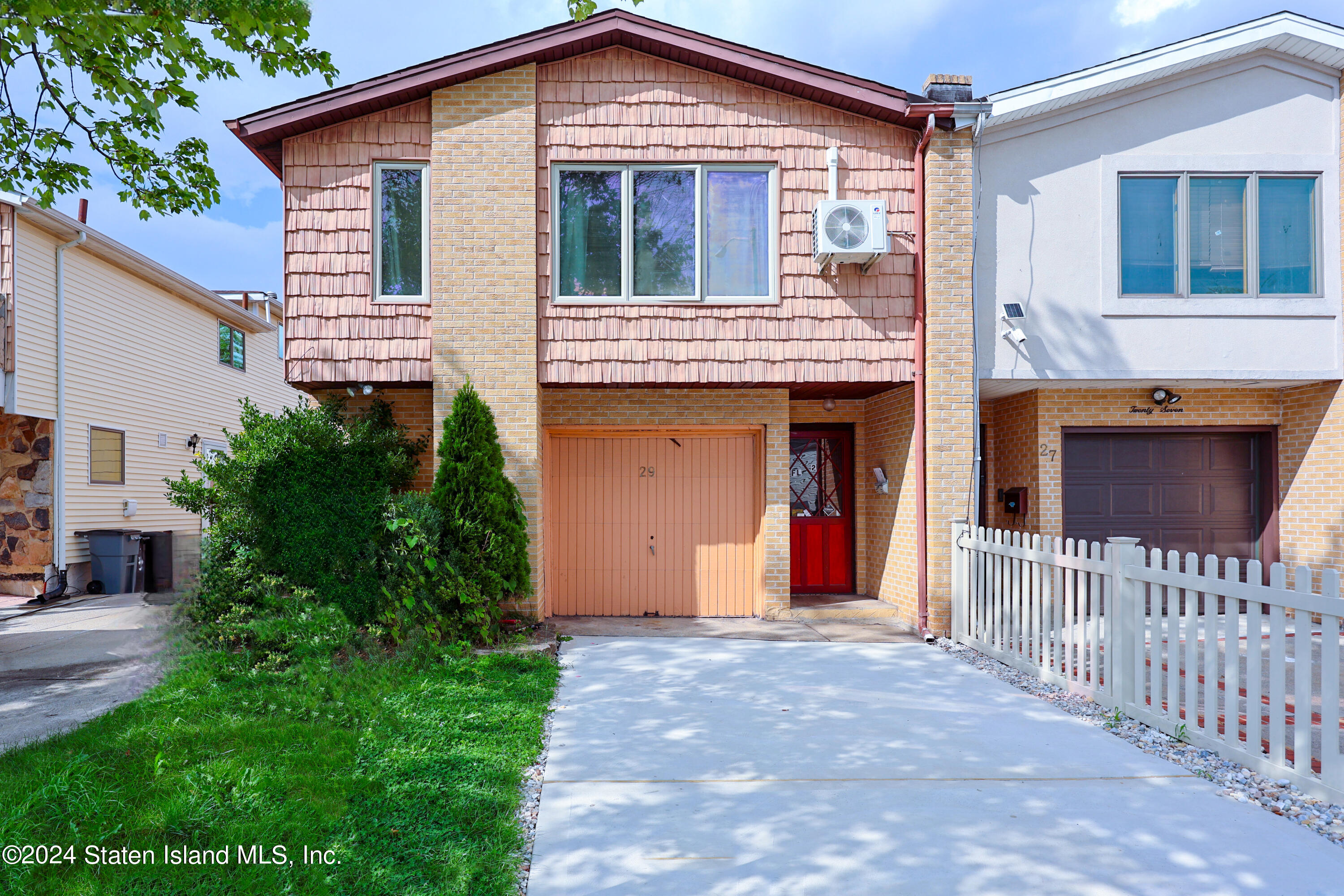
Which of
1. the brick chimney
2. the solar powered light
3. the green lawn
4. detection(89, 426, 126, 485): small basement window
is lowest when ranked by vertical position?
the green lawn

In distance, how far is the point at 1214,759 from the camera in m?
4.30

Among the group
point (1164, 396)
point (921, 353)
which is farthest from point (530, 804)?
point (1164, 396)

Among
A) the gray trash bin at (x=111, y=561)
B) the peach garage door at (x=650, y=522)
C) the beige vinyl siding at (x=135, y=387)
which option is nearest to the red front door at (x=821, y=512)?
the peach garage door at (x=650, y=522)

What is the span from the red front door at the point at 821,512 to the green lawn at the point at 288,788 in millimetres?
5229

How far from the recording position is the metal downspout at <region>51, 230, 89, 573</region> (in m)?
11.2

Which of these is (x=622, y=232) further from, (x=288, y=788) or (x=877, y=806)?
(x=877, y=806)

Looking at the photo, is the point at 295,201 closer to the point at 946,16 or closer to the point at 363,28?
the point at 363,28

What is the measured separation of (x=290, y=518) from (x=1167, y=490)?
9.53 metres

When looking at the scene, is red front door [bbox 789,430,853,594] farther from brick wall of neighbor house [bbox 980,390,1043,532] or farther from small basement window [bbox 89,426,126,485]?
small basement window [bbox 89,426,126,485]

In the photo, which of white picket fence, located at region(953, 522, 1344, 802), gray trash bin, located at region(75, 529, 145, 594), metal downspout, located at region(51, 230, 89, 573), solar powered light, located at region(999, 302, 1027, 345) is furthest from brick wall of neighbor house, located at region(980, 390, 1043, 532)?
metal downspout, located at region(51, 230, 89, 573)

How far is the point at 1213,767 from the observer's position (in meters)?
4.20

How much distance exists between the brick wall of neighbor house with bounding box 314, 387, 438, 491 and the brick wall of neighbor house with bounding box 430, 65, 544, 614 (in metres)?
0.94

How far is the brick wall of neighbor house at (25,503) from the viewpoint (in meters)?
11.1

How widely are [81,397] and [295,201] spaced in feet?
22.9
